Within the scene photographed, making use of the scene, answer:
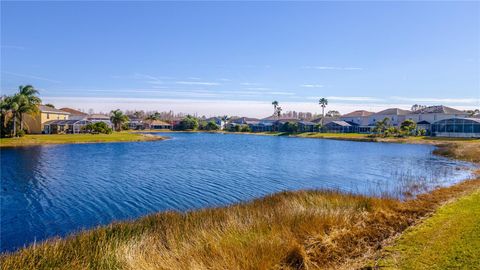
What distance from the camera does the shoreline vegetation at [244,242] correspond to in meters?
6.48

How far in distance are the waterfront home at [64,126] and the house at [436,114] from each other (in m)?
94.7

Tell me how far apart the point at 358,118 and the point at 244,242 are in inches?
4352

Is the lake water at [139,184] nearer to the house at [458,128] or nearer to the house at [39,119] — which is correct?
the house at [39,119]

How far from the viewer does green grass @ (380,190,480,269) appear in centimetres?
636

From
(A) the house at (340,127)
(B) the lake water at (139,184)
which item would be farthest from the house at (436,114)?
(B) the lake water at (139,184)

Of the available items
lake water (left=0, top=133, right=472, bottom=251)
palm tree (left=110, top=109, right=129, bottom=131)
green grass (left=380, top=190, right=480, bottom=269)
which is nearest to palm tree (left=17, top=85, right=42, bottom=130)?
lake water (left=0, top=133, right=472, bottom=251)

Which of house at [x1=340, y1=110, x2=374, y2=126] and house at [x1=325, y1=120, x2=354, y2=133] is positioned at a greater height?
house at [x1=340, y1=110, x2=374, y2=126]

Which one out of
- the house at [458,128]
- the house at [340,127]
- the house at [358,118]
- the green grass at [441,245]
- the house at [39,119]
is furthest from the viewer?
the house at [358,118]

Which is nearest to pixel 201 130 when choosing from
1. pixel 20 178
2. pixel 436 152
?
pixel 436 152

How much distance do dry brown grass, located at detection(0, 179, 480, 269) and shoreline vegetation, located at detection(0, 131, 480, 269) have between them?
0.02 m

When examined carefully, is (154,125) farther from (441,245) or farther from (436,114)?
(441,245)

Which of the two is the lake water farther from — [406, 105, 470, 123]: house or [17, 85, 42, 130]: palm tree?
[406, 105, 470, 123]: house

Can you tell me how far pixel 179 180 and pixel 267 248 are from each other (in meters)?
16.0

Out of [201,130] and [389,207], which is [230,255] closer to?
[389,207]
